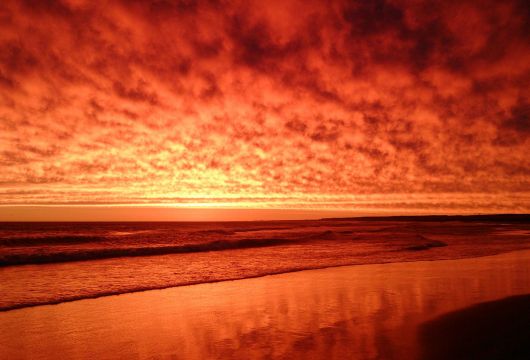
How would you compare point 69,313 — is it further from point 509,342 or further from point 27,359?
point 509,342

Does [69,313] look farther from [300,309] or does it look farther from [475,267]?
[475,267]

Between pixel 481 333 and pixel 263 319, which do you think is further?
pixel 263 319

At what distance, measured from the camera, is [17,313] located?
935 cm

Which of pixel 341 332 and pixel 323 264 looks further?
pixel 323 264

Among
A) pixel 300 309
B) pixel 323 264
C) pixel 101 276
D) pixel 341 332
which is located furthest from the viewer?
pixel 323 264

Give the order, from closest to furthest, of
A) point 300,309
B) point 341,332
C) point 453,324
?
point 341,332 < point 453,324 < point 300,309

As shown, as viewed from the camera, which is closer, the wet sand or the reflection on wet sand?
the reflection on wet sand

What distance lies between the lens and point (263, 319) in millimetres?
8312

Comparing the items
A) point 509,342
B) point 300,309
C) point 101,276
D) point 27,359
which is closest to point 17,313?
point 27,359

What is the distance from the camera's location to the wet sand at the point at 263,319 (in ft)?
21.3

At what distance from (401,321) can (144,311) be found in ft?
19.1

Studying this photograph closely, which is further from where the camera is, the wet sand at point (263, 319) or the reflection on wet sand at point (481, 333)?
the wet sand at point (263, 319)

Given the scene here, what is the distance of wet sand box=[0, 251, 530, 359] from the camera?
21.3 ft

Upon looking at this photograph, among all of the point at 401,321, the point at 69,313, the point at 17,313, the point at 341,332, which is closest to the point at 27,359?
the point at 69,313
